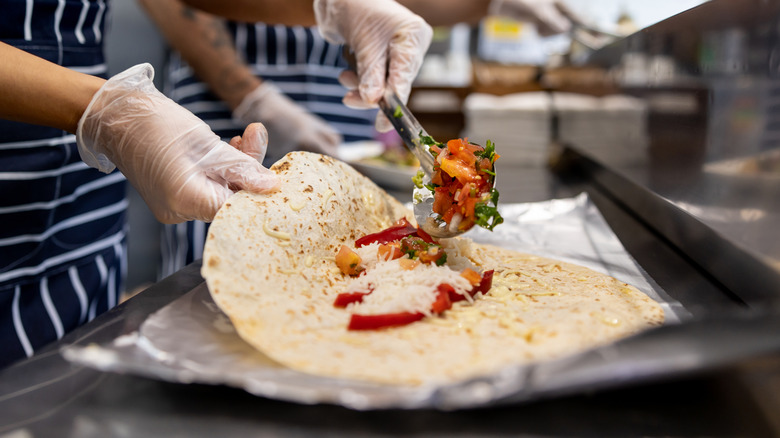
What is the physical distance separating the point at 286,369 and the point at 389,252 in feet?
1.78

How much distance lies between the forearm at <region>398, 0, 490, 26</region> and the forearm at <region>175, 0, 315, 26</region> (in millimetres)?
764

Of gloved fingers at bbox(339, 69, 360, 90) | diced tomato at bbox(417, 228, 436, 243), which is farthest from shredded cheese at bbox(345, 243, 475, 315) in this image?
gloved fingers at bbox(339, 69, 360, 90)

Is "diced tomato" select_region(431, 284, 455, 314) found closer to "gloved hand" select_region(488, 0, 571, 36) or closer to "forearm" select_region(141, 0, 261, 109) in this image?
"forearm" select_region(141, 0, 261, 109)

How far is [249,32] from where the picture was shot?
2779 millimetres

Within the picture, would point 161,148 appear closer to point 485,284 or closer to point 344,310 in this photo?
point 344,310

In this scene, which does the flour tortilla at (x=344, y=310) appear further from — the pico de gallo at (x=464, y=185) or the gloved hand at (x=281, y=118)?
the gloved hand at (x=281, y=118)

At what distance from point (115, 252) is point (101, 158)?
700mm

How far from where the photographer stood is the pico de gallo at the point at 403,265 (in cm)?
104

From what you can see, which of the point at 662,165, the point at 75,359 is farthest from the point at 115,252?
the point at 662,165

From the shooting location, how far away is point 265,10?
7.48 ft

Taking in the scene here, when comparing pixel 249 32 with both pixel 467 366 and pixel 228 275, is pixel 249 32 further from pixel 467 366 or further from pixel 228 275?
pixel 467 366

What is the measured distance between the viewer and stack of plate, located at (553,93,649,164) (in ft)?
6.94

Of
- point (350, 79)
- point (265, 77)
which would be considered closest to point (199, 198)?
point (350, 79)

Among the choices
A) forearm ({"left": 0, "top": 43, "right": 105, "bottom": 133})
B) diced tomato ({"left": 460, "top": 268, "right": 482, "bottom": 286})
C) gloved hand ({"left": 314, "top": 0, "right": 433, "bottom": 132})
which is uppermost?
gloved hand ({"left": 314, "top": 0, "right": 433, "bottom": 132})
